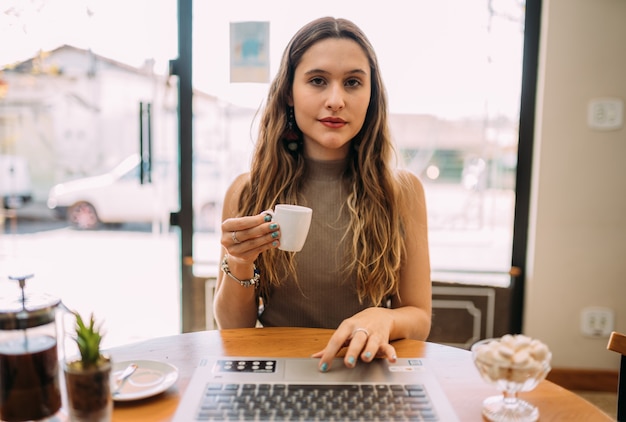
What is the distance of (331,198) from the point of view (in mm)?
1506

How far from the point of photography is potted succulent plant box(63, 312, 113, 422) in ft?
2.29

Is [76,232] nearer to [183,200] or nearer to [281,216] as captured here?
[183,200]

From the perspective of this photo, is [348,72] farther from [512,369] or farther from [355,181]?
[512,369]

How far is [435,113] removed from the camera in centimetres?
258

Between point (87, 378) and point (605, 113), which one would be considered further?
point (605, 113)

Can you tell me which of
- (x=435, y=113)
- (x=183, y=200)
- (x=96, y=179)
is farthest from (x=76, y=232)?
(x=435, y=113)

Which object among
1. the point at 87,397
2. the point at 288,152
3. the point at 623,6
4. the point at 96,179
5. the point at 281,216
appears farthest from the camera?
the point at 96,179

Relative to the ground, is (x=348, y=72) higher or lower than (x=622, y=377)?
higher

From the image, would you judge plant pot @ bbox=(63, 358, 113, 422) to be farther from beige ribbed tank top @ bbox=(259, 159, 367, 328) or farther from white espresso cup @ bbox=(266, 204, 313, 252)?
beige ribbed tank top @ bbox=(259, 159, 367, 328)

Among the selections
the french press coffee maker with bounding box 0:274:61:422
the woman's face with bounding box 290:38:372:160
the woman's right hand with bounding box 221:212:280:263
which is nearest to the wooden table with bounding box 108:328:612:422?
the french press coffee maker with bounding box 0:274:61:422

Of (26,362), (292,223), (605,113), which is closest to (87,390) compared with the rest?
(26,362)

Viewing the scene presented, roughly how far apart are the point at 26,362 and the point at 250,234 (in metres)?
0.45

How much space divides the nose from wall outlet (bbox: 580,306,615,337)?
1861 millimetres

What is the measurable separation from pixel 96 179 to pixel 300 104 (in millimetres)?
2760
